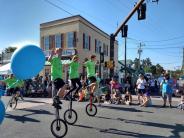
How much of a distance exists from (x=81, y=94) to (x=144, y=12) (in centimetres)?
626

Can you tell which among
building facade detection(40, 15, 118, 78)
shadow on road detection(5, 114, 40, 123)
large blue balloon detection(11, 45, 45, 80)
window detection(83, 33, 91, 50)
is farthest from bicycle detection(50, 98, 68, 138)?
window detection(83, 33, 91, 50)

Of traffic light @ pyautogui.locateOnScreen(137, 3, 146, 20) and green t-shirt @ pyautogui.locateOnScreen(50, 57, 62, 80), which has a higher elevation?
traffic light @ pyautogui.locateOnScreen(137, 3, 146, 20)

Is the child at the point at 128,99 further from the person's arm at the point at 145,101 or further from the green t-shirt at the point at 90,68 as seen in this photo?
the green t-shirt at the point at 90,68

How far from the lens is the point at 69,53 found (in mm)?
32969

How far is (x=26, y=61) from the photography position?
763 centimetres

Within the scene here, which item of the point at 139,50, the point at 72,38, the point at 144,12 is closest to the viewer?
the point at 144,12

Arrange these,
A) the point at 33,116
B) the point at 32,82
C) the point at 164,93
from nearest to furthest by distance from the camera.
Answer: the point at 33,116
the point at 164,93
the point at 32,82

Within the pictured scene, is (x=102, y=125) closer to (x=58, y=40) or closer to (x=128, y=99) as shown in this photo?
(x=128, y=99)

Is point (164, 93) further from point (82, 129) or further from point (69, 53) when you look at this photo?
point (69, 53)

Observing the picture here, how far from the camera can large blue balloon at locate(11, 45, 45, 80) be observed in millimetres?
7438

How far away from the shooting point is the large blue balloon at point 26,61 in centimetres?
744

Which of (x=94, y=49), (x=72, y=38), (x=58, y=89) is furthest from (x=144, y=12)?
(x=94, y=49)

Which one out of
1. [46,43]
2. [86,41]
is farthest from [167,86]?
[46,43]

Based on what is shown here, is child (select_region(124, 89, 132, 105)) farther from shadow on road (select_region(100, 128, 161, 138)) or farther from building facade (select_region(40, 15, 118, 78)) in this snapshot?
building facade (select_region(40, 15, 118, 78))
